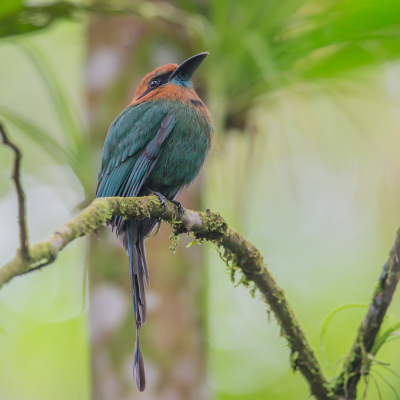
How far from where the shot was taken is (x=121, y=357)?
2672 millimetres

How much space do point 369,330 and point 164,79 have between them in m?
1.98

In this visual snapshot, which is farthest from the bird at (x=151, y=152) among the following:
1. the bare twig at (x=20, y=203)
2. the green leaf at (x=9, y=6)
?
the bare twig at (x=20, y=203)

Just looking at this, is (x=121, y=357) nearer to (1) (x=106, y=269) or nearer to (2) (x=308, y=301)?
(1) (x=106, y=269)

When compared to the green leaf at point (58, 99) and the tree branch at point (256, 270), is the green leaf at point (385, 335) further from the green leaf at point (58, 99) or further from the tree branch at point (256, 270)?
the green leaf at point (58, 99)

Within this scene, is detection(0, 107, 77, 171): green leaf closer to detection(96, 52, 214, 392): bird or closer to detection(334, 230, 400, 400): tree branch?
detection(96, 52, 214, 392): bird

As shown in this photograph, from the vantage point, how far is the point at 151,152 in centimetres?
266

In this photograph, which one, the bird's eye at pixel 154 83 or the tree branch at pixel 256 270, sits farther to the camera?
the bird's eye at pixel 154 83

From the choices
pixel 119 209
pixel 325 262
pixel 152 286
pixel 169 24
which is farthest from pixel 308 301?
pixel 119 209

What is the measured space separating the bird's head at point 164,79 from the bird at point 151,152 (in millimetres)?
16

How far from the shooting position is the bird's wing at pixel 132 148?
2.65 metres

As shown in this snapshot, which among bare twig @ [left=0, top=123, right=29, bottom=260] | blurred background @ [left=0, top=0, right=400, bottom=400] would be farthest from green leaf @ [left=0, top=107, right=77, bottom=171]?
bare twig @ [left=0, top=123, right=29, bottom=260]

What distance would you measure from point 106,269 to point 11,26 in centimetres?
154

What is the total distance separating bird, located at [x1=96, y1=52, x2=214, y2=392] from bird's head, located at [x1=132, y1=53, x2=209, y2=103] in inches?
0.6

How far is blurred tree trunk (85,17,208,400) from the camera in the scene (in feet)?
8.77
